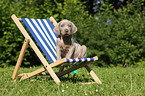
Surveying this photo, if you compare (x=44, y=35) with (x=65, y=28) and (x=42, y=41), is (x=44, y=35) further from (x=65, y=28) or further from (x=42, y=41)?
(x=65, y=28)

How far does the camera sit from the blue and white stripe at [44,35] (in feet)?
13.0

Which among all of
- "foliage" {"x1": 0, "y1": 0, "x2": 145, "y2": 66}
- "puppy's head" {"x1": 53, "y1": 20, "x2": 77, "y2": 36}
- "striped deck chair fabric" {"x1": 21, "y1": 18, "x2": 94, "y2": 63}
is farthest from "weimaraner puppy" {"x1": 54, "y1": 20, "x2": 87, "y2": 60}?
"foliage" {"x1": 0, "y1": 0, "x2": 145, "y2": 66}

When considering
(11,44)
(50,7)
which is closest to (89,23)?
(50,7)

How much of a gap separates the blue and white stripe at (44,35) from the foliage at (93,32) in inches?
118

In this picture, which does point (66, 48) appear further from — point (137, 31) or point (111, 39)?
point (137, 31)

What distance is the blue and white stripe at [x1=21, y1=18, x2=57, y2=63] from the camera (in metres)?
3.97

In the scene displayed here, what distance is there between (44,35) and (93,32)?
13.4 feet

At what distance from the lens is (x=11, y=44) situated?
717 cm

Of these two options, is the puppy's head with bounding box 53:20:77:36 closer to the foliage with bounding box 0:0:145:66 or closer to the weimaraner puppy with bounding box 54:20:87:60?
the weimaraner puppy with bounding box 54:20:87:60

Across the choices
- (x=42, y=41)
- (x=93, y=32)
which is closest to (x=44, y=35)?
(x=42, y=41)

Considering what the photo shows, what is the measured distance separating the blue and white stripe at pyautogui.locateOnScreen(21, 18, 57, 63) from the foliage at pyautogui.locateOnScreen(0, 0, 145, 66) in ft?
9.87

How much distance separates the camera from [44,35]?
4.23 m

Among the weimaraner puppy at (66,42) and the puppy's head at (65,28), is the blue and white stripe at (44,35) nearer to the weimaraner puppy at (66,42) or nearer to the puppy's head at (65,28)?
the weimaraner puppy at (66,42)

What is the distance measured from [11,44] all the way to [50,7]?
215 centimetres
